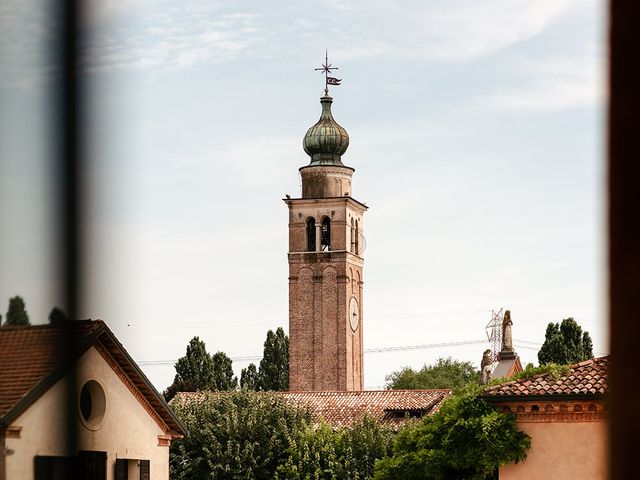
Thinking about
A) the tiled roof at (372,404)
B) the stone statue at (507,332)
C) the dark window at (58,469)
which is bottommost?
the tiled roof at (372,404)

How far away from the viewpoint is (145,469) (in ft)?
93.5

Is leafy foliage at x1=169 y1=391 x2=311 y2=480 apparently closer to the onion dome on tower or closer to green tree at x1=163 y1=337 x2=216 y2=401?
green tree at x1=163 y1=337 x2=216 y2=401

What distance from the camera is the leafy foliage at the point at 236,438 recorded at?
4650cm

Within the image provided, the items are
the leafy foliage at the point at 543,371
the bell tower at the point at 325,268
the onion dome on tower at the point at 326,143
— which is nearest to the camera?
the leafy foliage at the point at 543,371

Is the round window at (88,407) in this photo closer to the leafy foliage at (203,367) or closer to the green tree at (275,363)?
the leafy foliage at (203,367)

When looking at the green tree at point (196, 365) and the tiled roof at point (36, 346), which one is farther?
the green tree at point (196, 365)

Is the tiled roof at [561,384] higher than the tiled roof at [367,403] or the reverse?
higher

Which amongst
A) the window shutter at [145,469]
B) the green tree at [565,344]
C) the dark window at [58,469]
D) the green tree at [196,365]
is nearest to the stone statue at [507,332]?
the window shutter at [145,469]

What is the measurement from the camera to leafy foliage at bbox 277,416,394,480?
45.2 meters

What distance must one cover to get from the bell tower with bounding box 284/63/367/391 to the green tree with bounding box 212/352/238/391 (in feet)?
14.0

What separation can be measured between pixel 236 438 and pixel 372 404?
1097 cm

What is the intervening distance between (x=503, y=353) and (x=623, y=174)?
45.0m

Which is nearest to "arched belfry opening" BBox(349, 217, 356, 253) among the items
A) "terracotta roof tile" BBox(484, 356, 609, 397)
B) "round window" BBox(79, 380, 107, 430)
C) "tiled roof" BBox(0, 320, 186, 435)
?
"terracotta roof tile" BBox(484, 356, 609, 397)

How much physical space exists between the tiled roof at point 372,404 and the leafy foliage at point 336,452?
5.10 meters
